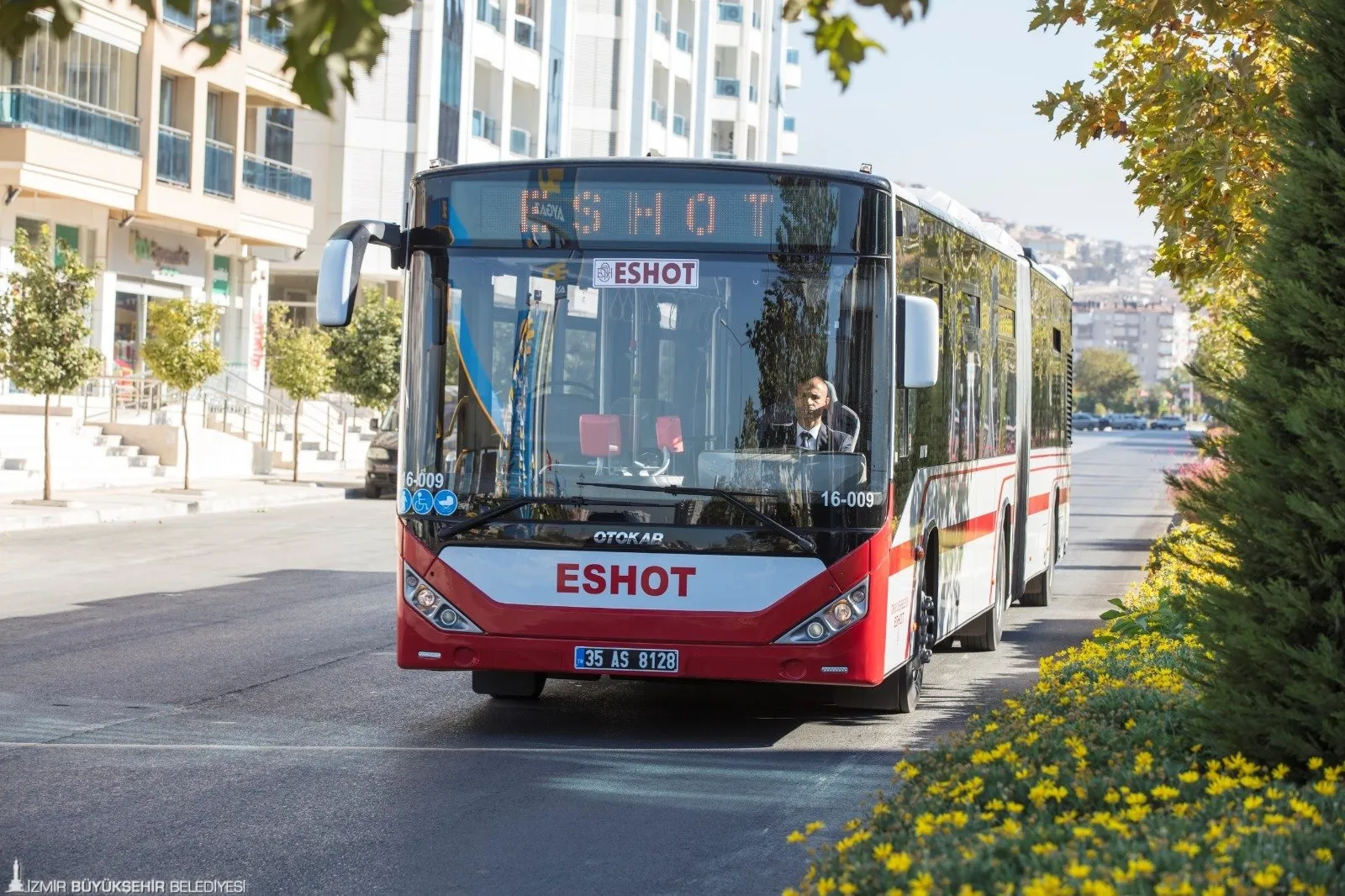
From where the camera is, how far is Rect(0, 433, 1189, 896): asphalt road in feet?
22.1

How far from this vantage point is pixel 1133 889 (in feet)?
13.4

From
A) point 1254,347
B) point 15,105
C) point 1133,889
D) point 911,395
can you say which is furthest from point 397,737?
point 15,105

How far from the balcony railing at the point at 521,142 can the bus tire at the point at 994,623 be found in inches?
1875

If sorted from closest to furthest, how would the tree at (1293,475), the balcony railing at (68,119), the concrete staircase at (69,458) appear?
the tree at (1293,475)
the concrete staircase at (69,458)
the balcony railing at (68,119)

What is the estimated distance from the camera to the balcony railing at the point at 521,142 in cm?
6062

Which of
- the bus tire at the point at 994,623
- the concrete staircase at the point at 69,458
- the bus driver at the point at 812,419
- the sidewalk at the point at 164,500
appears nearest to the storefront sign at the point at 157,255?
the concrete staircase at the point at 69,458

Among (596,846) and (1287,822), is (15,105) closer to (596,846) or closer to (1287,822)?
(596,846)

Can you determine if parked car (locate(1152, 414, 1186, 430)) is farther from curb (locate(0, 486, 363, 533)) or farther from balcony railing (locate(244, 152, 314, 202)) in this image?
curb (locate(0, 486, 363, 533))

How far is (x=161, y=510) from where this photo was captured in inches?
1122

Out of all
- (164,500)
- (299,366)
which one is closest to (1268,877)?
(164,500)

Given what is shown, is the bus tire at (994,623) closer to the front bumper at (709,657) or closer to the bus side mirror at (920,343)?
the front bumper at (709,657)

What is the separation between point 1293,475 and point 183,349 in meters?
28.4

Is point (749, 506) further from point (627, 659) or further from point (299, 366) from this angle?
point (299, 366)

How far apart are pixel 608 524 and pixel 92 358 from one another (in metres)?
20.3
